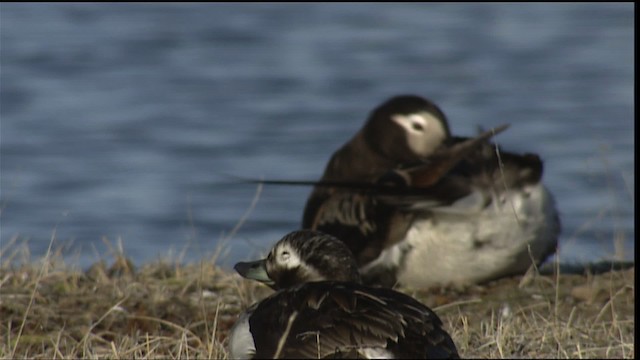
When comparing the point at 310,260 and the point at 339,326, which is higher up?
the point at 339,326

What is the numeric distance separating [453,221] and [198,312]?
141 centimetres

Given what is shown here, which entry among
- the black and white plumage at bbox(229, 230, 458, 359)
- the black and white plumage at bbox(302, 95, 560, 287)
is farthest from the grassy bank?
the black and white plumage at bbox(229, 230, 458, 359)

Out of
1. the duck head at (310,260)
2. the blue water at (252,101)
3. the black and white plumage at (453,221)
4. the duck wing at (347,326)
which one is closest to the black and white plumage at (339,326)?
the duck wing at (347,326)

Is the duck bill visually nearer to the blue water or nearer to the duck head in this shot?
the duck head

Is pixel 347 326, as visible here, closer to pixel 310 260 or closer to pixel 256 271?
pixel 310 260

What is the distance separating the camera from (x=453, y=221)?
313 inches

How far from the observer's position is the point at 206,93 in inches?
870

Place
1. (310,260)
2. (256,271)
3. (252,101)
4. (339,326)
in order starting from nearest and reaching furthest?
(339,326) → (310,260) → (256,271) → (252,101)

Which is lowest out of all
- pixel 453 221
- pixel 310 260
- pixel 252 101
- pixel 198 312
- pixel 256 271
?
pixel 252 101

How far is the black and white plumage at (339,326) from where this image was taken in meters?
4.95

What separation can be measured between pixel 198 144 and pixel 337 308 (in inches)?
564

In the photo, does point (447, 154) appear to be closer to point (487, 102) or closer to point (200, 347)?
point (200, 347)

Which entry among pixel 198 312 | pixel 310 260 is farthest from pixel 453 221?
pixel 310 260

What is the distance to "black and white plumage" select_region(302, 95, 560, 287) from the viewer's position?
787 cm
